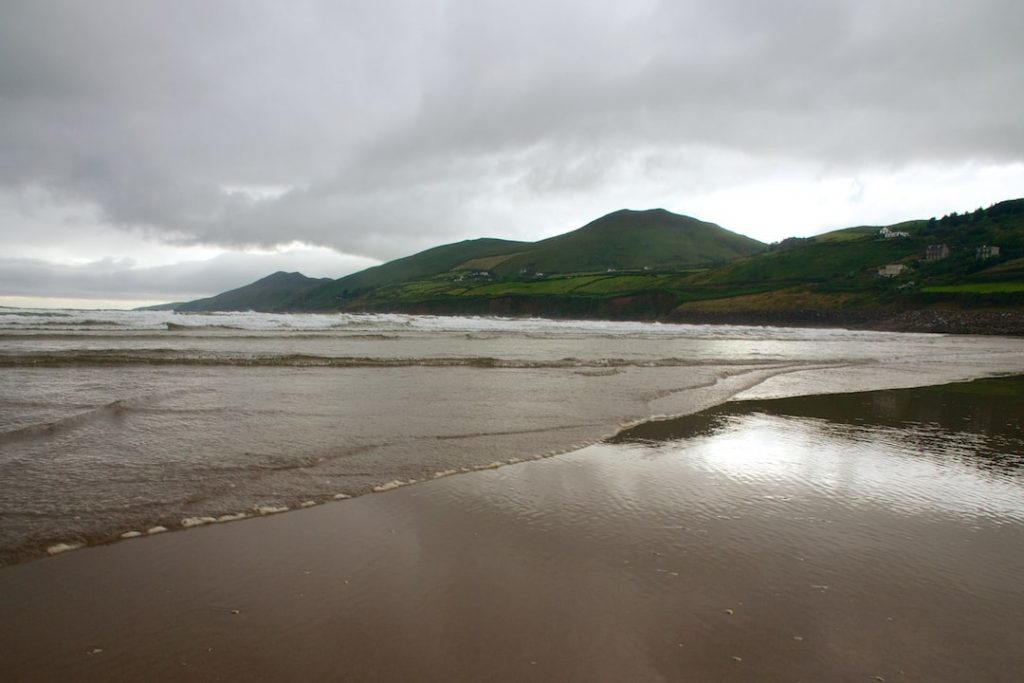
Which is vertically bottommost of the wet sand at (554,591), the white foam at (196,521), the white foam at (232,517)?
the wet sand at (554,591)

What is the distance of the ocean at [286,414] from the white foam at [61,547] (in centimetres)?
2

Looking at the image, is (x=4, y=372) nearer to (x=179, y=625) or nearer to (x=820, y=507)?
(x=179, y=625)

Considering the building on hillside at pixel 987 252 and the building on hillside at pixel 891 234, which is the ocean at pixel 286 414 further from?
the building on hillside at pixel 891 234

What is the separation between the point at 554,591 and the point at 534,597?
19 centimetres

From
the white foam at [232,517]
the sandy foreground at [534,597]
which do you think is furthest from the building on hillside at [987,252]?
the white foam at [232,517]

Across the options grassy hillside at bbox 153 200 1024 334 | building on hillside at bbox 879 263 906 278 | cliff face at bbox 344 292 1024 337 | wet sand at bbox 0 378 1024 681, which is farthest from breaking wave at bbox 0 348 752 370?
building on hillside at bbox 879 263 906 278

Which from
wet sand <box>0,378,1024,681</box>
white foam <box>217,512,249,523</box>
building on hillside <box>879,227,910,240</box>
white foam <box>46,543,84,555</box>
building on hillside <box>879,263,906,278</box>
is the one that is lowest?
wet sand <box>0,378,1024,681</box>

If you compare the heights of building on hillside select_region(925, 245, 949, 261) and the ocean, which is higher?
building on hillside select_region(925, 245, 949, 261)

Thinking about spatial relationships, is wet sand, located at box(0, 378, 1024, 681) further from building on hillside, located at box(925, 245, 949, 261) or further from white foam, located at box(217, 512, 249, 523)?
building on hillside, located at box(925, 245, 949, 261)

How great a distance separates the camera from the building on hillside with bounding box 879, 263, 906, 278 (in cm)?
8916

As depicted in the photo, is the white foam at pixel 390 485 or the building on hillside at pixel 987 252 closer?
the white foam at pixel 390 485

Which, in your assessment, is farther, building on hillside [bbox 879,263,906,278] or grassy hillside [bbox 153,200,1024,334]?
building on hillside [bbox 879,263,906,278]

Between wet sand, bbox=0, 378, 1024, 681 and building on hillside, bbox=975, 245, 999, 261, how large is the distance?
102 metres

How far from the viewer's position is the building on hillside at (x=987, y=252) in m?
84.2
